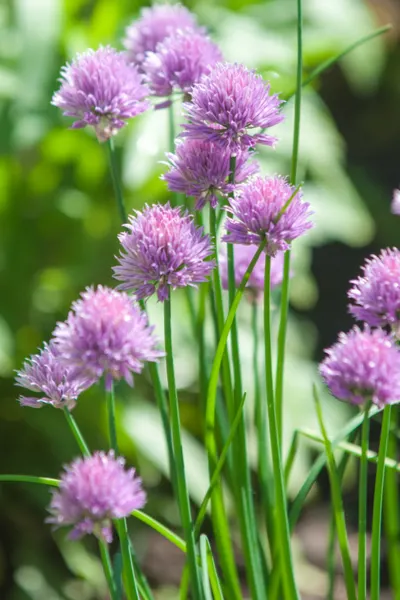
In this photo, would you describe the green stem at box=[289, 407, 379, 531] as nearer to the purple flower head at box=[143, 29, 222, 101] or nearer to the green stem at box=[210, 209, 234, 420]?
the green stem at box=[210, 209, 234, 420]

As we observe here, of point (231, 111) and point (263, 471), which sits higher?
point (231, 111)

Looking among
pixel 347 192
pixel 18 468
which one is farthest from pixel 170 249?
pixel 347 192

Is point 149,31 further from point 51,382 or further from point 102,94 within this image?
point 51,382

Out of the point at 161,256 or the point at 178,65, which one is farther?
the point at 178,65

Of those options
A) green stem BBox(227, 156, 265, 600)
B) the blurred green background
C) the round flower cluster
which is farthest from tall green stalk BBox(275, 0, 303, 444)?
the blurred green background

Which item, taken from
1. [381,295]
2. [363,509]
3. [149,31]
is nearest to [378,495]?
[363,509]
